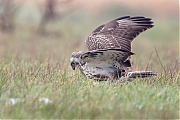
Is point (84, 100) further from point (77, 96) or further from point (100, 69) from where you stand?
point (100, 69)

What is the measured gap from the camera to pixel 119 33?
7742 millimetres

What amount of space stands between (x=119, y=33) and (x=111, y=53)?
4.36 ft

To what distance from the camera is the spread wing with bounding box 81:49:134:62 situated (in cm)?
633

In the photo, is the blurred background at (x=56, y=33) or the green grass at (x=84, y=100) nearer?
the green grass at (x=84, y=100)

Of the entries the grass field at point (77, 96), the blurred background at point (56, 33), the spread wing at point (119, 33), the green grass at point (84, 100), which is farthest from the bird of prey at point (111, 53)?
the blurred background at point (56, 33)

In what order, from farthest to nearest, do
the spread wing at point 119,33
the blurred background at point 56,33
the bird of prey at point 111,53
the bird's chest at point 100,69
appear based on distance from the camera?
the blurred background at point 56,33 < the spread wing at point 119,33 < the bird's chest at point 100,69 < the bird of prey at point 111,53

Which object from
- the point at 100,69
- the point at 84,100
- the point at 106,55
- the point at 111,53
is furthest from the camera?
the point at 100,69

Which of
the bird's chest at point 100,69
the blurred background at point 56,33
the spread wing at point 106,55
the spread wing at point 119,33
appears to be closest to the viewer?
the spread wing at point 106,55

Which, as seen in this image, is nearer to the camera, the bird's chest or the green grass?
the green grass

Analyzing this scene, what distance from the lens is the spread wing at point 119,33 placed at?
289 inches

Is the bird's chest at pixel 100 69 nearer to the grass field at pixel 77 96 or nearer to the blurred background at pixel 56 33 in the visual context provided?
the grass field at pixel 77 96

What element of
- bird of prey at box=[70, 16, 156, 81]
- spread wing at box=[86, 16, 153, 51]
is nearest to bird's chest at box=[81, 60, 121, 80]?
bird of prey at box=[70, 16, 156, 81]

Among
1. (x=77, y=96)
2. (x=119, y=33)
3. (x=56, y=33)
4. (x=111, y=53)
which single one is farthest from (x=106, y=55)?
(x=56, y=33)

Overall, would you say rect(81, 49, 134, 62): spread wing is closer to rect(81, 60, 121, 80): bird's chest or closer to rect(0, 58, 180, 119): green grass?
rect(81, 60, 121, 80): bird's chest
